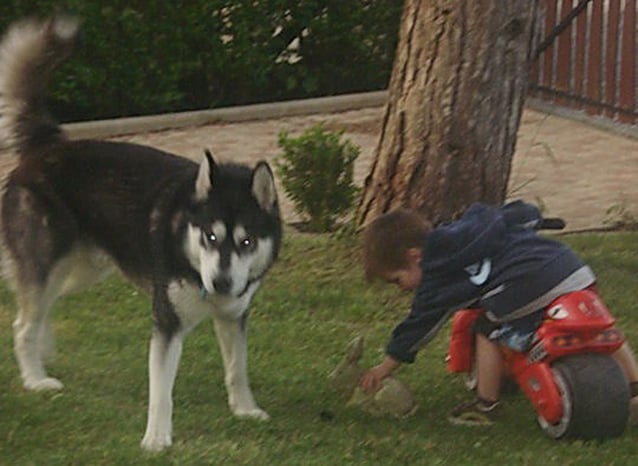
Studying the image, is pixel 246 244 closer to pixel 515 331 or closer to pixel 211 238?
pixel 211 238

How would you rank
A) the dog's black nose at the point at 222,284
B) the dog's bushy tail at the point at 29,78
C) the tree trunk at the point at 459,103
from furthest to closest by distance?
the tree trunk at the point at 459,103, the dog's bushy tail at the point at 29,78, the dog's black nose at the point at 222,284

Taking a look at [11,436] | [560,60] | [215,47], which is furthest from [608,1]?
[11,436]

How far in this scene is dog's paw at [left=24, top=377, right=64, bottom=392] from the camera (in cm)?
636

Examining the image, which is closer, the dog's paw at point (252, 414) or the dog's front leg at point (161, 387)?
the dog's front leg at point (161, 387)

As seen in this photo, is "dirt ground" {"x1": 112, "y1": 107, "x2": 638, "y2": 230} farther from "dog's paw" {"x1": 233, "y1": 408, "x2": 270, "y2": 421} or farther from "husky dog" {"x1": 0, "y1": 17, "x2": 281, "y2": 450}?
"dog's paw" {"x1": 233, "y1": 408, "x2": 270, "y2": 421}

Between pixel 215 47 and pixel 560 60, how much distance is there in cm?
314

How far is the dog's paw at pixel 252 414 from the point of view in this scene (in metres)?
6.04

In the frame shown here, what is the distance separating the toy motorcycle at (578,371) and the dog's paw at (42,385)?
204 centimetres

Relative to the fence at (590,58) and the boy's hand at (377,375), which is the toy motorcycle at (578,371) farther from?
the fence at (590,58)

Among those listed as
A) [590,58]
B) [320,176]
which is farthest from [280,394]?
[590,58]

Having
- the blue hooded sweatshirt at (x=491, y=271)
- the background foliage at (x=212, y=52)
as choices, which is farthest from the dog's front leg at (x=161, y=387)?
the background foliage at (x=212, y=52)

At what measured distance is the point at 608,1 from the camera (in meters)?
12.8

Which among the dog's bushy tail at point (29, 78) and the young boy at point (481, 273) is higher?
the dog's bushy tail at point (29, 78)

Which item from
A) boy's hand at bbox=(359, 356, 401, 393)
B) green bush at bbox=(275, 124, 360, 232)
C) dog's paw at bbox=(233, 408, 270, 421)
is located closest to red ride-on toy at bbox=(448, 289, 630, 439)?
boy's hand at bbox=(359, 356, 401, 393)
